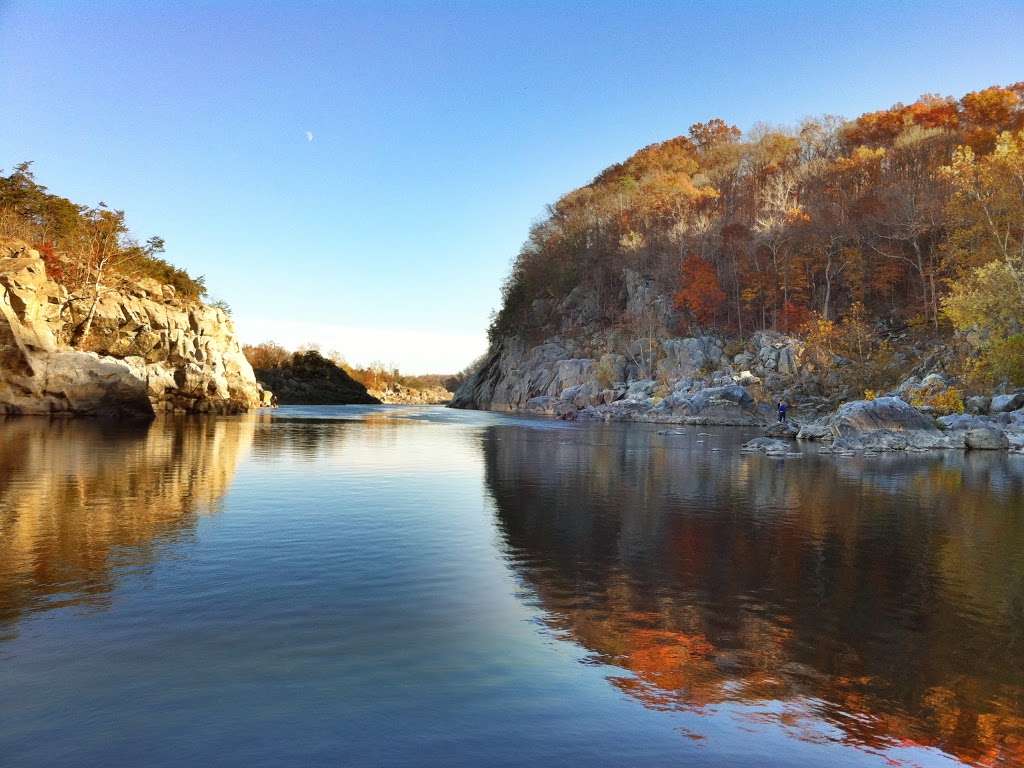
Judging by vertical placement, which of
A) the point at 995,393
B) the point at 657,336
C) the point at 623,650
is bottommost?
the point at 623,650

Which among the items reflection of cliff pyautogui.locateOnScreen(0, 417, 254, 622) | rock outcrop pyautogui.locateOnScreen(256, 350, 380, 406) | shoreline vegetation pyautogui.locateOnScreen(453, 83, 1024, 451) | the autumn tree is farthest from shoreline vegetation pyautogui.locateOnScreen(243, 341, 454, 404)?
reflection of cliff pyautogui.locateOnScreen(0, 417, 254, 622)

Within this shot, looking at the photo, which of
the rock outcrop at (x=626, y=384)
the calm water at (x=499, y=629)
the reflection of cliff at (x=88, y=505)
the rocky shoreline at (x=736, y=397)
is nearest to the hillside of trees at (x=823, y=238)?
the rocky shoreline at (x=736, y=397)

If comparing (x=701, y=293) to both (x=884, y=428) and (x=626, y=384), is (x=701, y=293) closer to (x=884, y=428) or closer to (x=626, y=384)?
(x=626, y=384)

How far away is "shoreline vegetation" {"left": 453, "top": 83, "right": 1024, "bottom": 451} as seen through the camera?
39.0 m

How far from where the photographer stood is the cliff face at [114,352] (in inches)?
1524

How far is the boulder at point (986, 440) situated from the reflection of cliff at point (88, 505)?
33.2 metres

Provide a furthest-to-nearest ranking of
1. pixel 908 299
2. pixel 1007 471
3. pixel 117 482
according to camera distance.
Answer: pixel 908 299 < pixel 1007 471 < pixel 117 482

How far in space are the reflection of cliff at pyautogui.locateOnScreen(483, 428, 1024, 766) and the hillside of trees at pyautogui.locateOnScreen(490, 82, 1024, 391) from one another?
31.6 meters

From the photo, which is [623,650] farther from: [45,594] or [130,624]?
[45,594]

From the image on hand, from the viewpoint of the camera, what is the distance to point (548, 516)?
1315 cm

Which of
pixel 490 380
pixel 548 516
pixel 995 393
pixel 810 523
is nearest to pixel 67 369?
pixel 548 516

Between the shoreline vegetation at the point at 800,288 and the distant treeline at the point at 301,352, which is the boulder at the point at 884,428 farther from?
the distant treeline at the point at 301,352

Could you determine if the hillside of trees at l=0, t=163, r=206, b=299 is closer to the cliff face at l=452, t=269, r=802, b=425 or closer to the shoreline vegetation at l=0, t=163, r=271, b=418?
the shoreline vegetation at l=0, t=163, r=271, b=418

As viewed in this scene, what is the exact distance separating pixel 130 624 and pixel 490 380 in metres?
101
